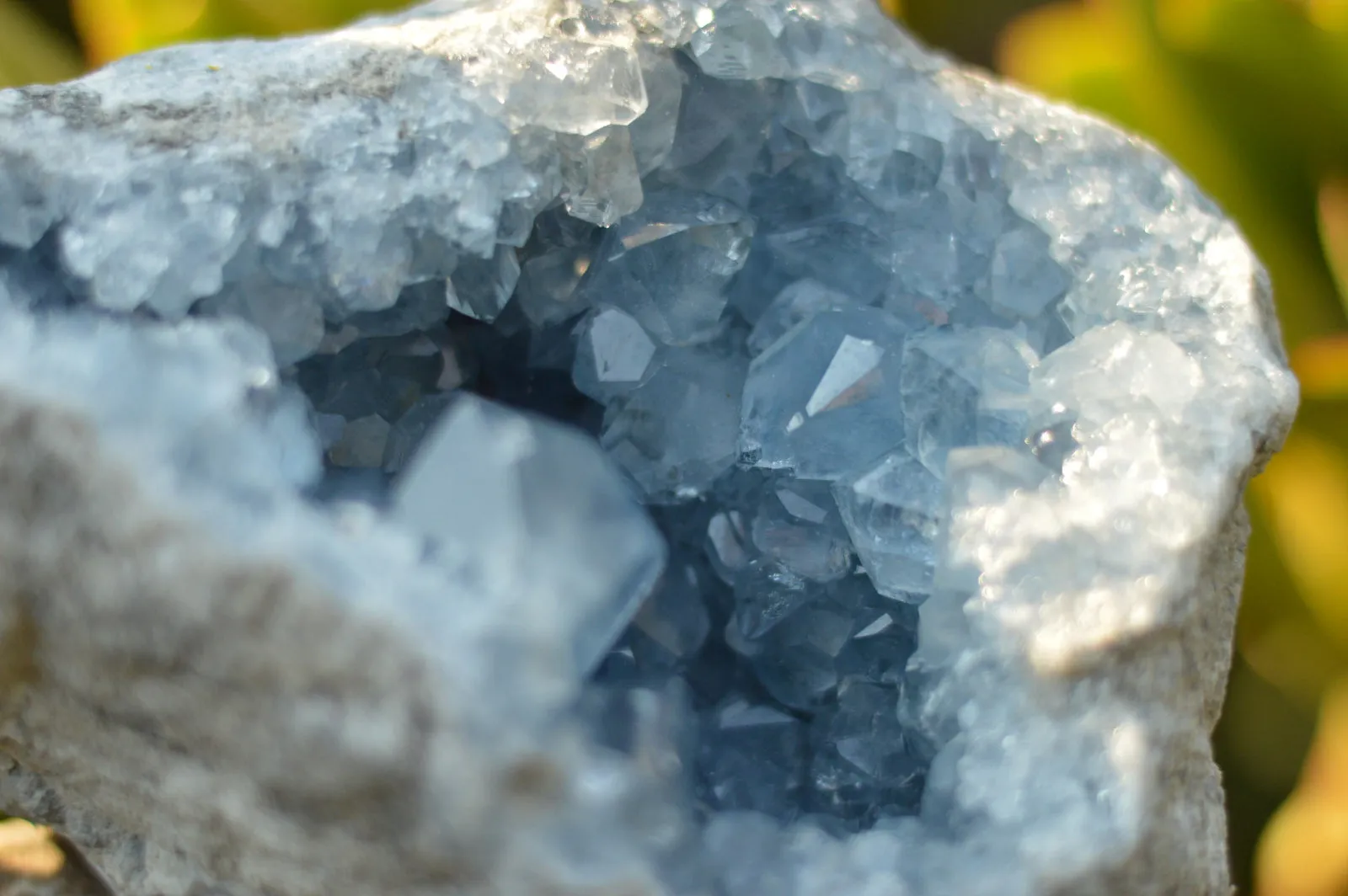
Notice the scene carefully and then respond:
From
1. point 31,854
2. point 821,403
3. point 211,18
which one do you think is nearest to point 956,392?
point 821,403

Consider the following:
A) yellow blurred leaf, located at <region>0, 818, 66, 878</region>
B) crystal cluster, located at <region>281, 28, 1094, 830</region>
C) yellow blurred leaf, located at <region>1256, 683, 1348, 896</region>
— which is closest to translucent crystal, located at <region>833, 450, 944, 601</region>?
crystal cluster, located at <region>281, 28, 1094, 830</region>

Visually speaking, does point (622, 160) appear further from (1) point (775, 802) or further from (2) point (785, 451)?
(1) point (775, 802)

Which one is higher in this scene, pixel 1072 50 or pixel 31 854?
pixel 1072 50

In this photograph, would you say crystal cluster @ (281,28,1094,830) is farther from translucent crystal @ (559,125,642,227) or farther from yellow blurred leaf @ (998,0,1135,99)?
yellow blurred leaf @ (998,0,1135,99)

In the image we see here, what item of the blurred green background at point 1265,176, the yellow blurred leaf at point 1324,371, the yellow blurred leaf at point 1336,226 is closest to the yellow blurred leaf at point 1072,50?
the blurred green background at point 1265,176

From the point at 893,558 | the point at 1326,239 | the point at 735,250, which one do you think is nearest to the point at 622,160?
the point at 735,250

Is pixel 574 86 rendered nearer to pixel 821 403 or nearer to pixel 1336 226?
pixel 821 403

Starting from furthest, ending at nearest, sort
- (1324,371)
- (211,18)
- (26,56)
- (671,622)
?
(26,56), (211,18), (1324,371), (671,622)
